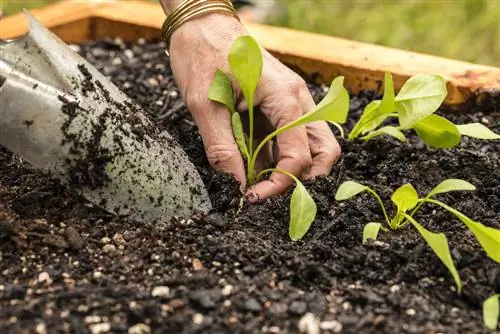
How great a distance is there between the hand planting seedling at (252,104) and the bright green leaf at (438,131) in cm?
18

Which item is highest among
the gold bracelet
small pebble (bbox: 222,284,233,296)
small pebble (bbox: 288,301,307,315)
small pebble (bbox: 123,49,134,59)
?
the gold bracelet

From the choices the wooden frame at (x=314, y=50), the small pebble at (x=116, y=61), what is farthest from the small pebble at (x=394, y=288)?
the small pebble at (x=116, y=61)

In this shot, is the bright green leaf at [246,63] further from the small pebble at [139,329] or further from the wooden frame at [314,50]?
the wooden frame at [314,50]

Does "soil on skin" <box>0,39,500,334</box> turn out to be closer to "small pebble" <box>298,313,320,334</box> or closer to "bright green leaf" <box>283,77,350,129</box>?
"small pebble" <box>298,313,320,334</box>

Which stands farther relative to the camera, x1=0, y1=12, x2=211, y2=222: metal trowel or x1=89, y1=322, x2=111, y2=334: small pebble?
x1=0, y1=12, x2=211, y2=222: metal trowel

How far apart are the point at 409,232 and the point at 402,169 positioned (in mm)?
286

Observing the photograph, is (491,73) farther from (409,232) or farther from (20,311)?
(20,311)

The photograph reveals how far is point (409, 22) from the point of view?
3.01 meters

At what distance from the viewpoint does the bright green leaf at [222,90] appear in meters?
1.61

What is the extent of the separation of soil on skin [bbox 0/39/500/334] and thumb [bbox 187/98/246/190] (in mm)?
31

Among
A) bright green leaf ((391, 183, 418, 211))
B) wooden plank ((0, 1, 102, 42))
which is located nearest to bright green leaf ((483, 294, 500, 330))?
bright green leaf ((391, 183, 418, 211))

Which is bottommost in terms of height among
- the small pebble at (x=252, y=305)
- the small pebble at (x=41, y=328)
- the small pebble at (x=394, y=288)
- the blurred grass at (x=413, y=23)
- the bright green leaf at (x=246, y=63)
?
the blurred grass at (x=413, y=23)

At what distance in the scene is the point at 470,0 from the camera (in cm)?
313

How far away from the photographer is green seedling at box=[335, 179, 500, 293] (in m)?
1.29
